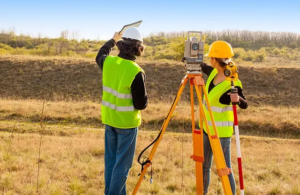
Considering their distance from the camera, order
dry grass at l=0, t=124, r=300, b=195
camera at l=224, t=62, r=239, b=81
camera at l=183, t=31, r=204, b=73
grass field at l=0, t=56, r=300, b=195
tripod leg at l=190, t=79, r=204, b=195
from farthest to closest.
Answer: grass field at l=0, t=56, r=300, b=195
dry grass at l=0, t=124, r=300, b=195
tripod leg at l=190, t=79, r=204, b=195
camera at l=183, t=31, r=204, b=73
camera at l=224, t=62, r=239, b=81

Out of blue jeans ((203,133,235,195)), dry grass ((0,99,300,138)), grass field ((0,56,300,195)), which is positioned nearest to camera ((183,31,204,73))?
blue jeans ((203,133,235,195))

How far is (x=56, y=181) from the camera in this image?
14.8 ft

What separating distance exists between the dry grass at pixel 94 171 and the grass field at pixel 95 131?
0.02 meters

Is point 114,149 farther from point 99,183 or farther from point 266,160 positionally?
point 266,160

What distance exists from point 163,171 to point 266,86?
61.2ft

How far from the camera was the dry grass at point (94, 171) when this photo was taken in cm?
436

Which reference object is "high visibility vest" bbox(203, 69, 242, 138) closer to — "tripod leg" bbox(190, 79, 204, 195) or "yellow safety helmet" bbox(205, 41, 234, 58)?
"tripod leg" bbox(190, 79, 204, 195)

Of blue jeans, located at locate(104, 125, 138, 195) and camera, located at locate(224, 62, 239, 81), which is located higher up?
camera, located at locate(224, 62, 239, 81)

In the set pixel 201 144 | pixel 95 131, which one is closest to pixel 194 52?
pixel 201 144

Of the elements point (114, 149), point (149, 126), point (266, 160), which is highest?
point (114, 149)

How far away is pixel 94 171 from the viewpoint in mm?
5020

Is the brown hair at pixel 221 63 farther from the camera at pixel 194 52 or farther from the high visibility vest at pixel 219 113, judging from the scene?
the camera at pixel 194 52

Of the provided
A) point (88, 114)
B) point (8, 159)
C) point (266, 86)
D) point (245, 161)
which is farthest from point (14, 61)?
point (245, 161)

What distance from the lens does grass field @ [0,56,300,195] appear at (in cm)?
463
